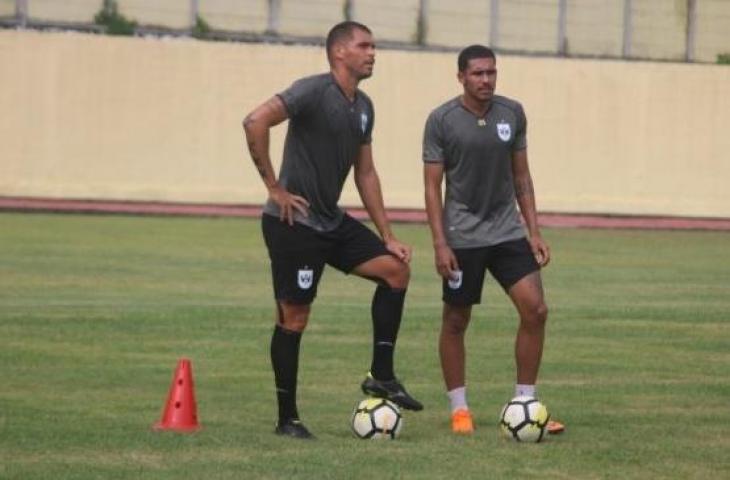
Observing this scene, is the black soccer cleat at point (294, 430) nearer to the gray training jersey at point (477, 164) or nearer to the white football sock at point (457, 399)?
the white football sock at point (457, 399)

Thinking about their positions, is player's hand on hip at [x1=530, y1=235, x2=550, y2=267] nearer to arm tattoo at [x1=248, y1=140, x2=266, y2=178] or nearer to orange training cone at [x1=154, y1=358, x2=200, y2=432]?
arm tattoo at [x1=248, y1=140, x2=266, y2=178]

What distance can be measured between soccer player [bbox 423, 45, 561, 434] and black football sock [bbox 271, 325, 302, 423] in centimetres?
97

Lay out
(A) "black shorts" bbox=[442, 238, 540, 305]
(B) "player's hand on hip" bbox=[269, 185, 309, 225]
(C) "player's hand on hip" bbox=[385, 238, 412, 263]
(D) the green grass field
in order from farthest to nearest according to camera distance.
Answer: (A) "black shorts" bbox=[442, 238, 540, 305], (C) "player's hand on hip" bbox=[385, 238, 412, 263], (B) "player's hand on hip" bbox=[269, 185, 309, 225], (D) the green grass field

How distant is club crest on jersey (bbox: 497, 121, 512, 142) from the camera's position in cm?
1108

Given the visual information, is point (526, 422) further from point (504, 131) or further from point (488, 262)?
point (504, 131)

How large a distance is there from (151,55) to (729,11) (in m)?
14.0

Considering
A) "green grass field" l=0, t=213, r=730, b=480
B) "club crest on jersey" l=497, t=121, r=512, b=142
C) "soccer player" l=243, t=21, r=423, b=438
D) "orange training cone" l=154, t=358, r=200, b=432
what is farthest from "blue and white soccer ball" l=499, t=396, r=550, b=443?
"orange training cone" l=154, t=358, r=200, b=432

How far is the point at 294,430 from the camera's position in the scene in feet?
34.9

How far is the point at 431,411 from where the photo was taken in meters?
12.1

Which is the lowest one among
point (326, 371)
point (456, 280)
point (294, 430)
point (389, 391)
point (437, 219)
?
point (326, 371)

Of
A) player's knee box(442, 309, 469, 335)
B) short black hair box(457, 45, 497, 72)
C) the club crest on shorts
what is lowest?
player's knee box(442, 309, 469, 335)

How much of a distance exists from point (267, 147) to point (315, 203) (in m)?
0.45

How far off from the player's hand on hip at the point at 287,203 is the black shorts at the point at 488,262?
1.10 meters

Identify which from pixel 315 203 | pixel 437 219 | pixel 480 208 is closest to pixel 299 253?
pixel 315 203
